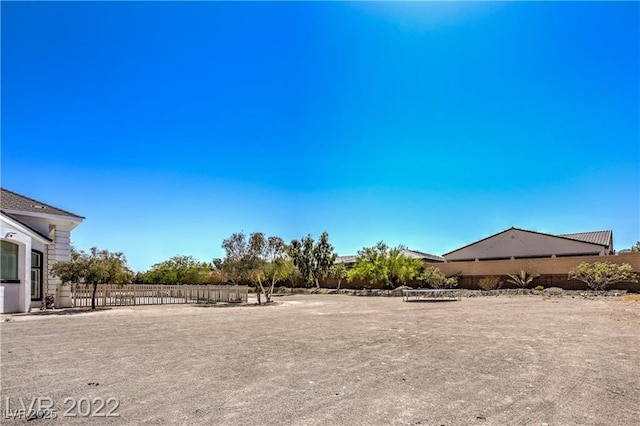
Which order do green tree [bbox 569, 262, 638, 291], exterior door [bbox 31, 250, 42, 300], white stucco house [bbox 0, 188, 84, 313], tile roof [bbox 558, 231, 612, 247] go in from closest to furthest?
white stucco house [bbox 0, 188, 84, 313] → exterior door [bbox 31, 250, 42, 300] → green tree [bbox 569, 262, 638, 291] → tile roof [bbox 558, 231, 612, 247]

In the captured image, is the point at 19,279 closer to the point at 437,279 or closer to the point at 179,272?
the point at 437,279

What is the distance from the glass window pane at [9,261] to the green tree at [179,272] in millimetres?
34056

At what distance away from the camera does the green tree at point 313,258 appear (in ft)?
158

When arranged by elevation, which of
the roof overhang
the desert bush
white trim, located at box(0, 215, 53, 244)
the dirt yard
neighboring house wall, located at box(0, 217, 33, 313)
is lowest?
the desert bush

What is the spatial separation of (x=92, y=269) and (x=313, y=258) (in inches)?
1186

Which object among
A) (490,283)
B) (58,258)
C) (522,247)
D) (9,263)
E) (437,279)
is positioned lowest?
(490,283)

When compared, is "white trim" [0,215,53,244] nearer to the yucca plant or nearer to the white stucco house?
the white stucco house

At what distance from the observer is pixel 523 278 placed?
116 feet

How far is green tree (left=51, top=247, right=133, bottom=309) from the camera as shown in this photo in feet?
65.4

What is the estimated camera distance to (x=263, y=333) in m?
11.9

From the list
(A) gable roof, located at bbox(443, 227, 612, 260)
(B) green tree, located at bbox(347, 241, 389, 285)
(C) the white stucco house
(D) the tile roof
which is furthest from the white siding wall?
(D) the tile roof

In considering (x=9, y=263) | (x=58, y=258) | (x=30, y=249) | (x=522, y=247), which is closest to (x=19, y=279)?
(x=9, y=263)

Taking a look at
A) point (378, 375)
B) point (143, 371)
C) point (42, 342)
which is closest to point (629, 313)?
point (378, 375)

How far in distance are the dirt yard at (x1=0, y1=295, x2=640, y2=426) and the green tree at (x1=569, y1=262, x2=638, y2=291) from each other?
21.2m
